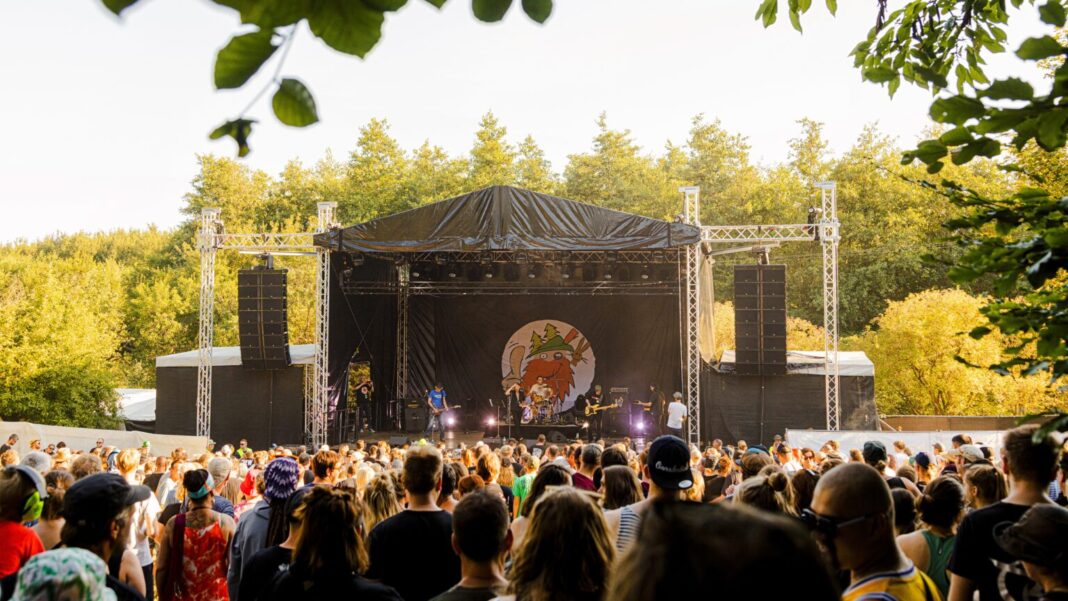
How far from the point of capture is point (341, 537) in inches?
101

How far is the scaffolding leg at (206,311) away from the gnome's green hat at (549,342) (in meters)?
7.66

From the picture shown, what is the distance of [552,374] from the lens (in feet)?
68.0

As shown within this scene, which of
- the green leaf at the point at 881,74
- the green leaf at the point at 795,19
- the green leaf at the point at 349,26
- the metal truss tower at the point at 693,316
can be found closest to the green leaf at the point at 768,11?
the green leaf at the point at 795,19

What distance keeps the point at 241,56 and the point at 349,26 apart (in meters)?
0.17

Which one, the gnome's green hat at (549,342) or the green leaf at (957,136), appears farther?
the gnome's green hat at (549,342)

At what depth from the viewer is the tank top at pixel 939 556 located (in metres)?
3.26

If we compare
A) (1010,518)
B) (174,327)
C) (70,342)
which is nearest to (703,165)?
(174,327)

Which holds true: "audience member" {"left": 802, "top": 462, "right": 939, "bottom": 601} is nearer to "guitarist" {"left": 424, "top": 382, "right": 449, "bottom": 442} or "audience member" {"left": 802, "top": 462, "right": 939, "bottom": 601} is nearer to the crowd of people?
the crowd of people

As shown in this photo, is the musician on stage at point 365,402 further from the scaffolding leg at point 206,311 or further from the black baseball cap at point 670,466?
the black baseball cap at point 670,466

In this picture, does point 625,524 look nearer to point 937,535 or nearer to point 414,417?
point 937,535

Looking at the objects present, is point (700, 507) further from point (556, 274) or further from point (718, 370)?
point (556, 274)

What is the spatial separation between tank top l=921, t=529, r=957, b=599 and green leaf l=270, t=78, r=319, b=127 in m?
3.00

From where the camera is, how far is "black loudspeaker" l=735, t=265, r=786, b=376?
49.8 feet

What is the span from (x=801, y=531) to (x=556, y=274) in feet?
57.4
